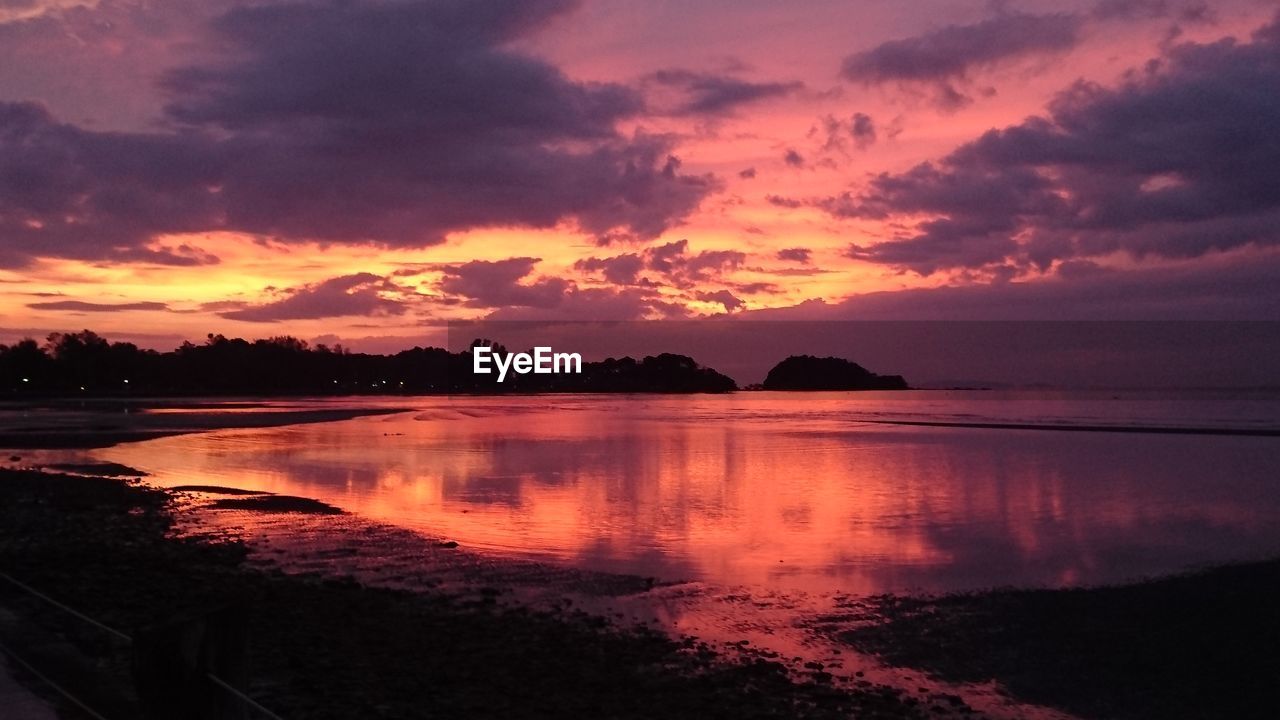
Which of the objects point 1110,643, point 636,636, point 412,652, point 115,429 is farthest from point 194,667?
point 115,429

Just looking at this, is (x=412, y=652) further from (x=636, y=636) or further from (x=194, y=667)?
(x=194, y=667)

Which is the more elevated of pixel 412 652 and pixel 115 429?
pixel 115 429

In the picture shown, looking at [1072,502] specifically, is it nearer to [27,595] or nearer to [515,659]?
[515,659]

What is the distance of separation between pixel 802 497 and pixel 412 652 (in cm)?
1956

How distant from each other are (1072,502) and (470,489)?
18.3 metres

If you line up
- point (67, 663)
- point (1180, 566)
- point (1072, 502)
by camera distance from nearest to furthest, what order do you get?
point (67, 663) → point (1180, 566) → point (1072, 502)

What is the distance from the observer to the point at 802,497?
29125 millimetres

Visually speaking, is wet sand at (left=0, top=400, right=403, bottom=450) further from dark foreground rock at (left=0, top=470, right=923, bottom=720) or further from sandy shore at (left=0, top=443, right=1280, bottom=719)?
dark foreground rock at (left=0, top=470, right=923, bottom=720)

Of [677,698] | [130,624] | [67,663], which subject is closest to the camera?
[67,663]

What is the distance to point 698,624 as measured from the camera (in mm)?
13664

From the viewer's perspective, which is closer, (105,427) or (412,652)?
(412,652)

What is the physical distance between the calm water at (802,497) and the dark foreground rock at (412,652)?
4.97 meters

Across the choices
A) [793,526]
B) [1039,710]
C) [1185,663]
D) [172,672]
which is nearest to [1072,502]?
[793,526]

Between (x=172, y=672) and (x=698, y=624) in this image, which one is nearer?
(x=172, y=672)
